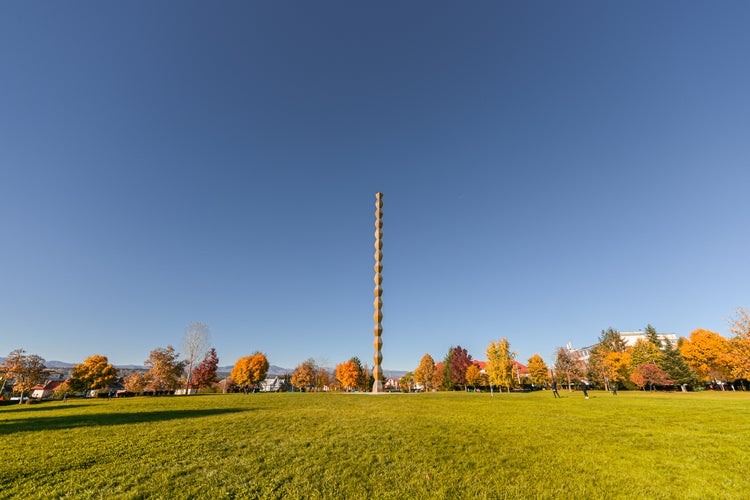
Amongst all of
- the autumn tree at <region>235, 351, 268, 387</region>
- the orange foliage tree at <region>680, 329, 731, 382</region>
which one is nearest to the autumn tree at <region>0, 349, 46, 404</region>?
the autumn tree at <region>235, 351, 268, 387</region>

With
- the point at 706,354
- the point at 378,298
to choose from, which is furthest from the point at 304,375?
the point at 706,354

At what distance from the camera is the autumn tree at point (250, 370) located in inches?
2704

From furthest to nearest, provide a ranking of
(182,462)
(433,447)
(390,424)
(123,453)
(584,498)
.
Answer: (390,424) → (433,447) → (123,453) → (182,462) → (584,498)

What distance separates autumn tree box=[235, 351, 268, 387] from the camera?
225ft

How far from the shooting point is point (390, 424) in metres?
12.6

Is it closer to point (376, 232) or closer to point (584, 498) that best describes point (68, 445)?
point (584, 498)

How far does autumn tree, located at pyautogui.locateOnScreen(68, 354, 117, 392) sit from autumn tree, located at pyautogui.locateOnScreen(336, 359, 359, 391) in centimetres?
4655

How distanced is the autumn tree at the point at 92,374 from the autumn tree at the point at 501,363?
6147 centimetres

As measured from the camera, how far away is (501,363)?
52.2m

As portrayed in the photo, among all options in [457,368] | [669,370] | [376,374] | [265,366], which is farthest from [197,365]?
[669,370]

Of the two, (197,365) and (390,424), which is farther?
(197,365)

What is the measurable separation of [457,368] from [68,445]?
73.2 metres

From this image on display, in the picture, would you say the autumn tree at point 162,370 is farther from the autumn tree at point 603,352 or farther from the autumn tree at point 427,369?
the autumn tree at point 603,352

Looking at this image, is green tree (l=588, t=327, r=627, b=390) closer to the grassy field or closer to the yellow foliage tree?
the yellow foliage tree
